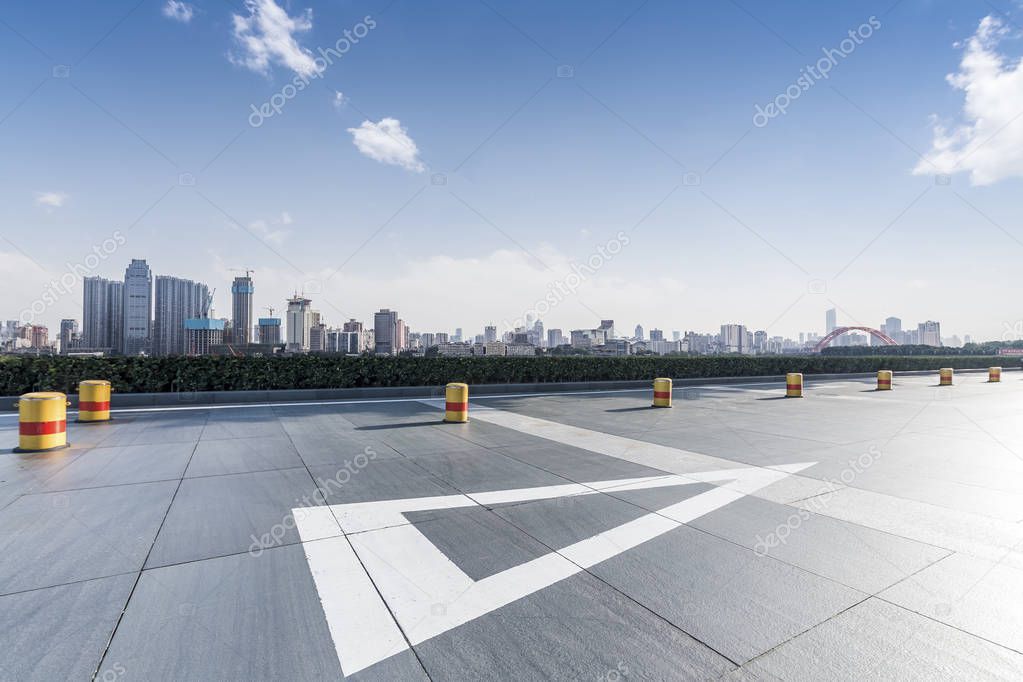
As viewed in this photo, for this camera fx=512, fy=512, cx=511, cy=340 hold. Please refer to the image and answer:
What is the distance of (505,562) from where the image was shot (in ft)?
12.8

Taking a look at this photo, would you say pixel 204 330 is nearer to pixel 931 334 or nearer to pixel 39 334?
pixel 39 334

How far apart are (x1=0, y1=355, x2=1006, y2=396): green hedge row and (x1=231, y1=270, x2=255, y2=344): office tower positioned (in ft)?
49.2

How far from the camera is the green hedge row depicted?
1270 cm

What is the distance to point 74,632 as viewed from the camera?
2.93m

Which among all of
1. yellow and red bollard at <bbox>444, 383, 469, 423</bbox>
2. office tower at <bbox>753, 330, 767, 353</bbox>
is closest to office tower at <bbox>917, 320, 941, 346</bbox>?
office tower at <bbox>753, 330, 767, 353</bbox>

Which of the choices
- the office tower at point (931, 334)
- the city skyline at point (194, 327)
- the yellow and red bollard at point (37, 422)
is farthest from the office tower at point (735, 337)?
the yellow and red bollard at point (37, 422)

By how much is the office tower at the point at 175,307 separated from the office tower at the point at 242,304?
1.49 metres

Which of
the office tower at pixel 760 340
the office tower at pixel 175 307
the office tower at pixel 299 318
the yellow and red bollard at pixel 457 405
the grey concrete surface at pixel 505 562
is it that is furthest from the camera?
the office tower at pixel 760 340

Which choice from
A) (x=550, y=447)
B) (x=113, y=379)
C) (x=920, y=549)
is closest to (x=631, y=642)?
(x=920, y=549)

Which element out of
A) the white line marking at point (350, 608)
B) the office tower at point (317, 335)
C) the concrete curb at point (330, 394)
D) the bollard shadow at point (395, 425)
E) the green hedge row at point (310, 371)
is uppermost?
the office tower at point (317, 335)

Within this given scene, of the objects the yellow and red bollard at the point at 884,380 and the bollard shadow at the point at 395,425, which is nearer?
the bollard shadow at the point at 395,425

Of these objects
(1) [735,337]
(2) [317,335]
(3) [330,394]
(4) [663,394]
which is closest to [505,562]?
(4) [663,394]

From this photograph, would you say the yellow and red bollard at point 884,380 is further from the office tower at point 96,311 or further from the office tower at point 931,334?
the office tower at point 931,334

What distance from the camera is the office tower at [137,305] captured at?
2259cm
